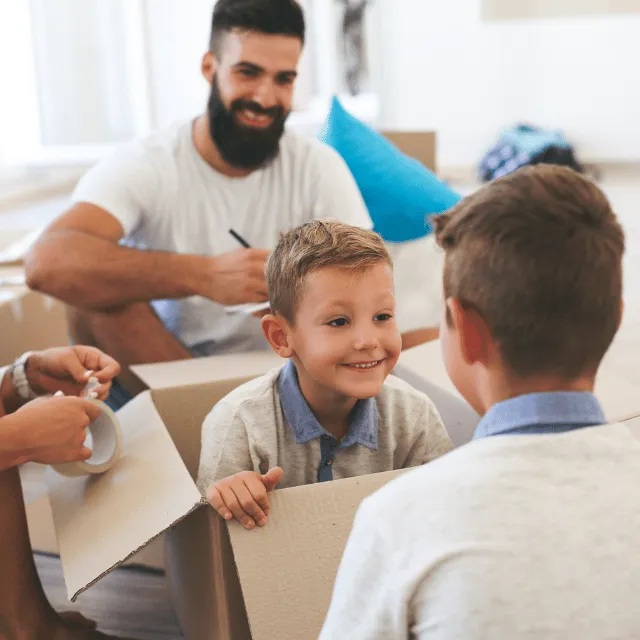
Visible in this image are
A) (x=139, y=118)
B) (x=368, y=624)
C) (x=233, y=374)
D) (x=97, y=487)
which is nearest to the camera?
(x=368, y=624)

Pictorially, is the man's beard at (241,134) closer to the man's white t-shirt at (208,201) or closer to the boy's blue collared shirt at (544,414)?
the man's white t-shirt at (208,201)

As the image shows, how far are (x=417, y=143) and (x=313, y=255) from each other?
6.25ft

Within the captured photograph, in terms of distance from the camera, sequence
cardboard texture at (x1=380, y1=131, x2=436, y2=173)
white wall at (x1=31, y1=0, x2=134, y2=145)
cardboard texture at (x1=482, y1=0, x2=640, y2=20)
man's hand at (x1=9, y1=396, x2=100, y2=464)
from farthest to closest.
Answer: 1. cardboard texture at (x1=482, y1=0, x2=640, y2=20)
2. white wall at (x1=31, y1=0, x2=134, y2=145)
3. cardboard texture at (x1=380, y1=131, x2=436, y2=173)
4. man's hand at (x1=9, y1=396, x2=100, y2=464)

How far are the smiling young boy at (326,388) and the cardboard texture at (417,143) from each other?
69.8 inches

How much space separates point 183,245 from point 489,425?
121cm

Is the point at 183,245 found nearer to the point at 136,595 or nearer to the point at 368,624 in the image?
the point at 136,595

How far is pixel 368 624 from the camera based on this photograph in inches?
24.8

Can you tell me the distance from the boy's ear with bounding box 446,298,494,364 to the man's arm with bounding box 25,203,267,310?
3.07ft

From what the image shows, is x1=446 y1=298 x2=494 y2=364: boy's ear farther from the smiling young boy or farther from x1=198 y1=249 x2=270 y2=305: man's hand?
x1=198 y1=249 x2=270 y2=305: man's hand

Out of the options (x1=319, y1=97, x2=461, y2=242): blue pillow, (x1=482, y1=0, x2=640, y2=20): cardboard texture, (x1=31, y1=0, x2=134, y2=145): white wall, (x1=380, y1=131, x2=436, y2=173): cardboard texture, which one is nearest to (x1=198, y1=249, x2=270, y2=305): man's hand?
(x1=319, y1=97, x2=461, y2=242): blue pillow

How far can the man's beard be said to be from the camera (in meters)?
1.76

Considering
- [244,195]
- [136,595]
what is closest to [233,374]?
[136,595]

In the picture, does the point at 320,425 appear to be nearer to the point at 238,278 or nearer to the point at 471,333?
the point at 238,278

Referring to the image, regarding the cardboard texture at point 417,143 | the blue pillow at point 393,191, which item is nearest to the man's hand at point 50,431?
the blue pillow at point 393,191
